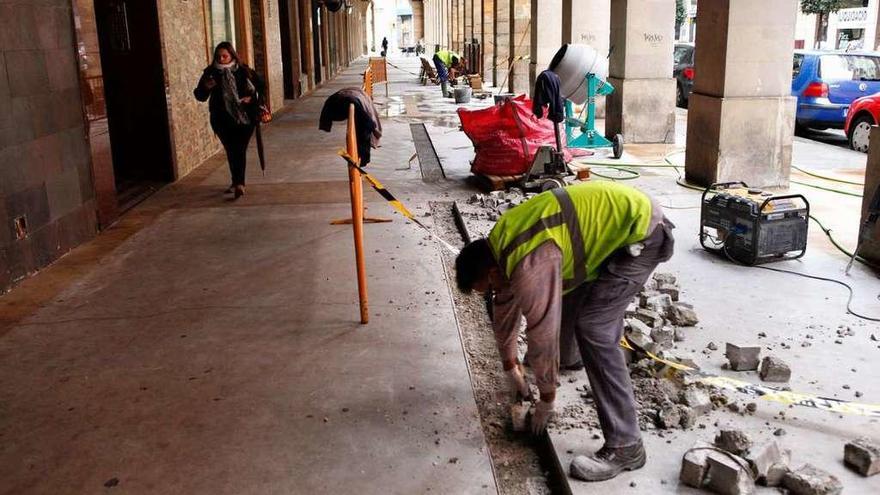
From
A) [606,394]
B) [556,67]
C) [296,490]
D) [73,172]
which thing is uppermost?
[556,67]

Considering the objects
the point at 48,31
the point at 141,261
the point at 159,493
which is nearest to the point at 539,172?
the point at 141,261

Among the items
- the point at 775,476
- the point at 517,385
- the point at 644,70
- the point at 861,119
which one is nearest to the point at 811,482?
the point at 775,476

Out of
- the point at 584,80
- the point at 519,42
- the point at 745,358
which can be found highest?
the point at 519,42

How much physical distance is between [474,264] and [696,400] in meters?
1.46

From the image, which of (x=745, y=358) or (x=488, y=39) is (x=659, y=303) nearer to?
(x=745, y=358)

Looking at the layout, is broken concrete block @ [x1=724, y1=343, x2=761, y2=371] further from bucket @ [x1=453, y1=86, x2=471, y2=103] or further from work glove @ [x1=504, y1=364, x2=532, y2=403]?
bucket @ [x1=453, y1=86, x2=471, y2=103]

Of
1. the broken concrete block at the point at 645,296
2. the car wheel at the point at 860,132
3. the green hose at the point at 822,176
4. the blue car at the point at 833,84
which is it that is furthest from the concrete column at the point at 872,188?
the blue car at the point at 833,84

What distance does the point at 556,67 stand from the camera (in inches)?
463

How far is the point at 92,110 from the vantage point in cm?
777

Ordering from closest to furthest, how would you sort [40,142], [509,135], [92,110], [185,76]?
[40,142] < [92,110] < [509,135] < [185,76]

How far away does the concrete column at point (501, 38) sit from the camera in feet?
81.2

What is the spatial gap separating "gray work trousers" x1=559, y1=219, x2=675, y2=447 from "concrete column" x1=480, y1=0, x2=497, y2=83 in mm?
24951

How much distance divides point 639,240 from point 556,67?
8877 millimetres

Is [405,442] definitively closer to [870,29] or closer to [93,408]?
[93,408]
